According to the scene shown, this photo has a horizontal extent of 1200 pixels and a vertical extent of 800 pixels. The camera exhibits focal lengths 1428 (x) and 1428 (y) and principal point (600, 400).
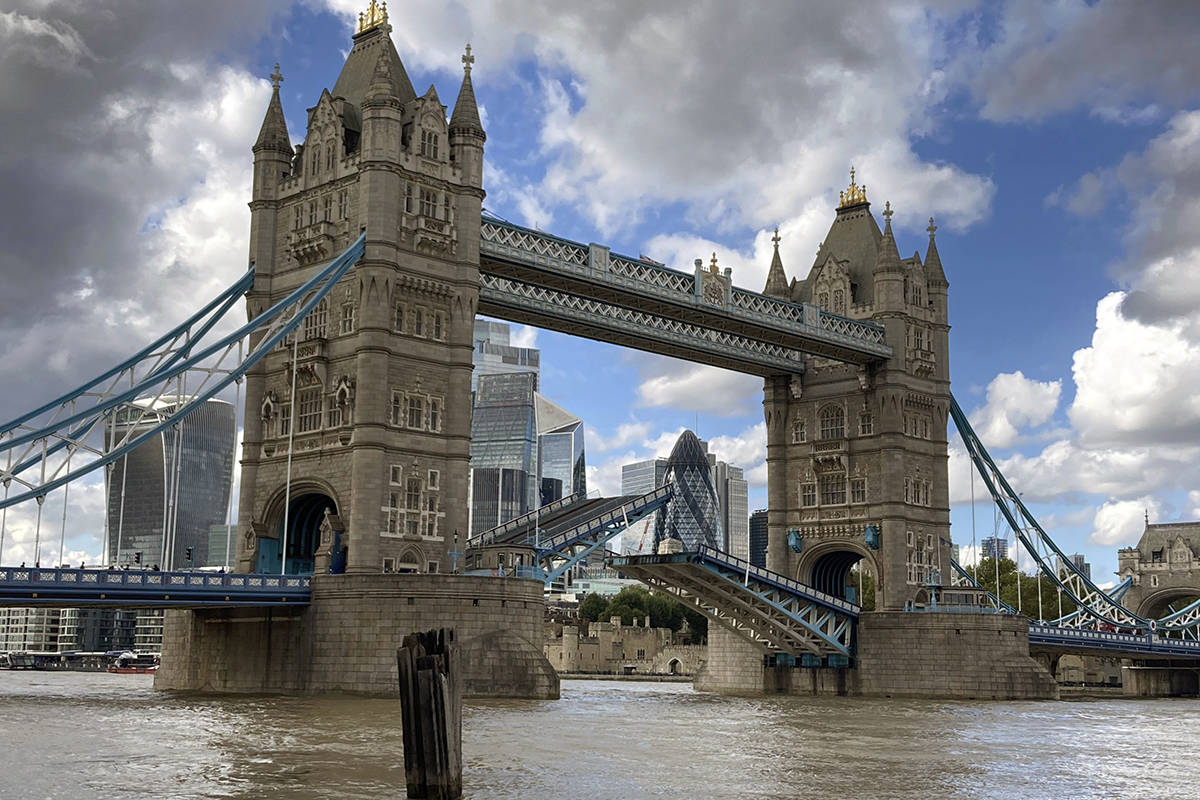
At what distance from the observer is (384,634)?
51219 mm

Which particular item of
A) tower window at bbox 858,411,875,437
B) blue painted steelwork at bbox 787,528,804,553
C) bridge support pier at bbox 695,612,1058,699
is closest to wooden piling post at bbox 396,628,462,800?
bridge support pier at bbox 695,612,1058,699

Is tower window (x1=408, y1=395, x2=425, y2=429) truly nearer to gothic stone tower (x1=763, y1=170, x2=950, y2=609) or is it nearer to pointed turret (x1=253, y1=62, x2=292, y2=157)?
pointed turret (x1=253, y1=62, x2=292, y2=157)

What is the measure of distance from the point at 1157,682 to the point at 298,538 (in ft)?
212

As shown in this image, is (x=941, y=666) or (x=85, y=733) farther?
(x=941, y=666)

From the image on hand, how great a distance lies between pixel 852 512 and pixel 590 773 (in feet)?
165

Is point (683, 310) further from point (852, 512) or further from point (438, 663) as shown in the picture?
point (438, 663)

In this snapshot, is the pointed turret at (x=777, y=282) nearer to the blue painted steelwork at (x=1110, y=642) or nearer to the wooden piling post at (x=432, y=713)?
the blue painted steelwork at (x=1110, y=642)

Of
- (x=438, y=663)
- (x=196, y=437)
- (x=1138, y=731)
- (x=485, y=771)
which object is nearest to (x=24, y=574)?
(x=485, y=771)

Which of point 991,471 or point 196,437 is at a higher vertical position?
point 196,437

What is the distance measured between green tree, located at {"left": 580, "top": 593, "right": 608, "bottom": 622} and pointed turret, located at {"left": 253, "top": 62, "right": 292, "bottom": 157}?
11098 cm

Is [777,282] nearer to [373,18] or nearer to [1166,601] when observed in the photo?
Result: [373,18]

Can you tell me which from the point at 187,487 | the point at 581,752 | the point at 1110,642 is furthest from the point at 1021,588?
the point at 187,487

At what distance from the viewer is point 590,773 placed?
96.8 ft

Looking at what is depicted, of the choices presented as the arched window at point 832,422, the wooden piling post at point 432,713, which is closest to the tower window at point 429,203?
the arched window at point 832,422
